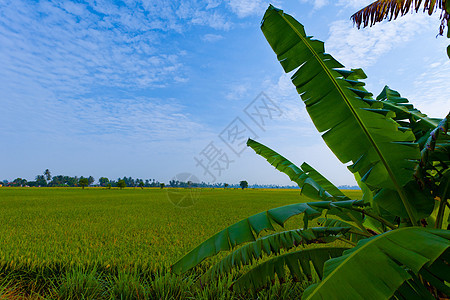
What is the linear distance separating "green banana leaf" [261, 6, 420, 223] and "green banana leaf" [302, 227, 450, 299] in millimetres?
450

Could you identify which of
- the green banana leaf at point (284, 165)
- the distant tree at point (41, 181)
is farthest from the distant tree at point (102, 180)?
the green banana leaf at point (284, 165)

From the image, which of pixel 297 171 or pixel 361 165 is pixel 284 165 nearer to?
pixel 297 171

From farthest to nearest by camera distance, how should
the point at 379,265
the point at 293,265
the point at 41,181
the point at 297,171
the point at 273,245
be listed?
the point at 41,181, the point at 297,171, the point at 293,265, the point at 273,245, the point at 379,265

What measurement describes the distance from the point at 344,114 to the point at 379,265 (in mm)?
1037

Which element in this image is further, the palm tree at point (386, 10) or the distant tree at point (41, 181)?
the distant tree at point (41, 181)

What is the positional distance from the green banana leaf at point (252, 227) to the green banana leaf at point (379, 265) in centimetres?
35

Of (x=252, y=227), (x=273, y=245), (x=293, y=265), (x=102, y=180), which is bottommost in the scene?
(x=293, y=265)

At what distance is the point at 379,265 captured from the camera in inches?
45.3

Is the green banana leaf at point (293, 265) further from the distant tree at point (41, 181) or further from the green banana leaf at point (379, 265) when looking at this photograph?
the distant tree at point (41, 181)

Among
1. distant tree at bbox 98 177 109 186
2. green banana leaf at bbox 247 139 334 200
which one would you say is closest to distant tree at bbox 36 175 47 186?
distant tree at bbox 98 177 109 186

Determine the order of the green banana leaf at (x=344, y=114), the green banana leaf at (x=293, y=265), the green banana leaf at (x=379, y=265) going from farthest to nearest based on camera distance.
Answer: the green banana leaf at (x=293, y=265) < the green banana leaf at (x=344, y=114) < the green banana leaf at (x=379, y=265)

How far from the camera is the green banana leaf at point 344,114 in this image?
1.58 meters

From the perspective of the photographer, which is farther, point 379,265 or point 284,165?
point 284,165

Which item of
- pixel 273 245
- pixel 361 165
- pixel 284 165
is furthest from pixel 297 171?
pixel 361 165
